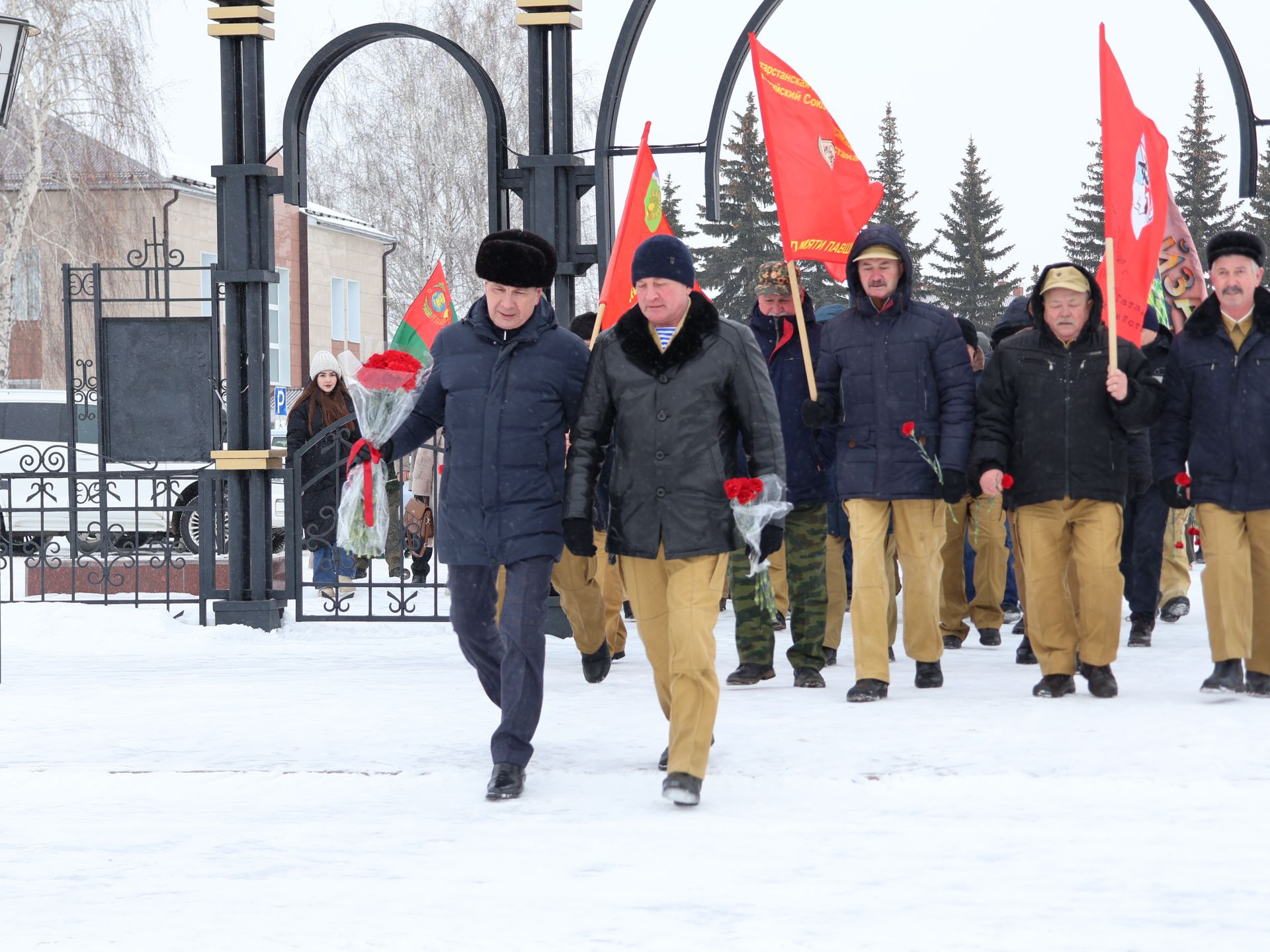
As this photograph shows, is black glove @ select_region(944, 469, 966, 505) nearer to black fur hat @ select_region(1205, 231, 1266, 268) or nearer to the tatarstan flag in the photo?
black fur hat @ select_region(1205, 231, 1266, 268)

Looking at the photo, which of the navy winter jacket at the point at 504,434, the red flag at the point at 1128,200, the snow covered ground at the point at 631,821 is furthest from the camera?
the red flag at the point at 1128,200

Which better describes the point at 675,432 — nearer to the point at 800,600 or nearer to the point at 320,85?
the point at 800,600

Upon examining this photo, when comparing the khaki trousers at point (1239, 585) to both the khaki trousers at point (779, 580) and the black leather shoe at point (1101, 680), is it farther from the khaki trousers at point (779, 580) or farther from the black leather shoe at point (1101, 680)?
the khaki trousers at point (779, 580)

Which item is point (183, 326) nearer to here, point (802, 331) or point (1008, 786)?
point (802, 331)

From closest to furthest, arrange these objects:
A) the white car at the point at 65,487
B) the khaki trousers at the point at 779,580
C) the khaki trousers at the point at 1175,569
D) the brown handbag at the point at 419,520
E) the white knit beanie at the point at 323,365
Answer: the khaki trousers at the point at 779,580, the khaki trousers at the point at 1175,569, the white knit beanie at the point at 323,365, the brown handbag at the point at 419,520, the white car at the point at 65,487

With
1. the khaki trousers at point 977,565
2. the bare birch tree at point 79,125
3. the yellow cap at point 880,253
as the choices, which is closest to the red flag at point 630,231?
the yellow cap at point 880,253

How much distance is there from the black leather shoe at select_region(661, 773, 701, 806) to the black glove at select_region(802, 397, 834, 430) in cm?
260

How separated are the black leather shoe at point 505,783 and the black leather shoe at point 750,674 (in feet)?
8.53

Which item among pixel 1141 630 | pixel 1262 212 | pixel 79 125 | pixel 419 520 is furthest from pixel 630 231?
pixel 1262 212

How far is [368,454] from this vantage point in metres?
6.82

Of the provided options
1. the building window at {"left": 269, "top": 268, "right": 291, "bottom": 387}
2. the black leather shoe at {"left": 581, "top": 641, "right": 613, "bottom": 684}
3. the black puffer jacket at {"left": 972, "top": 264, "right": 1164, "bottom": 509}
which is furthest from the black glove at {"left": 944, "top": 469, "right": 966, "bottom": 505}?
the building window at {"left": 269, "top": 268, "right": 291, "bottom": 387}

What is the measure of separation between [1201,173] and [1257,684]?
50.8 metres

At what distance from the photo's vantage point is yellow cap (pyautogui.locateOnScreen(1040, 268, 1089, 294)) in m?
7.81

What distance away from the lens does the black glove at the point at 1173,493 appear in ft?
25.7
